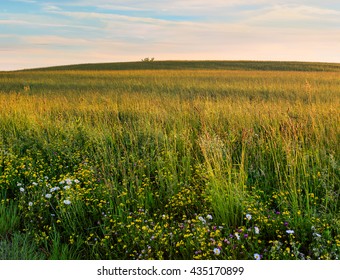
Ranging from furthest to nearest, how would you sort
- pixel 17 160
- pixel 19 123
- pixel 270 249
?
1. pixel 19 123
2. pixel 17 160
3. pixel 270 249

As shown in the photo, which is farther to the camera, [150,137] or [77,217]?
[150,137]

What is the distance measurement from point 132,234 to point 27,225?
66.4 inches

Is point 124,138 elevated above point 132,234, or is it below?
above

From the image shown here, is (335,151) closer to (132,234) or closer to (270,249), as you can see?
(270,249)

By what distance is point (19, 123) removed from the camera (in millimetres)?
9391

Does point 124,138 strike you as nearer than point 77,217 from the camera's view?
No

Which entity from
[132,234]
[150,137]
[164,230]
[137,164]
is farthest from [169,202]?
[150,137]

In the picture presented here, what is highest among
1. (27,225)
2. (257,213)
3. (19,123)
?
(19,123)

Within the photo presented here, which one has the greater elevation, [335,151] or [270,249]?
[335,151]

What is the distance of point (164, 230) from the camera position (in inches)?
186

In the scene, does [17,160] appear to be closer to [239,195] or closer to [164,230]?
[164,230]

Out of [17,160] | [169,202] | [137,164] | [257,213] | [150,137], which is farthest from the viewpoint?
[150,137]
